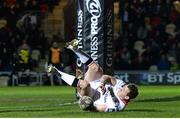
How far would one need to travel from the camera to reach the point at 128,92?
13.0 meters

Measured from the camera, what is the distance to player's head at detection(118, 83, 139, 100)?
1302 cm

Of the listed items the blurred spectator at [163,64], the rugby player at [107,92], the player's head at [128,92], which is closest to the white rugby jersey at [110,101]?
the rugby player at [107,92]

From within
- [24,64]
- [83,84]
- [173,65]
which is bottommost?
[173,65]

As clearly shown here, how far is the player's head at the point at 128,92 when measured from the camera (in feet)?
42.7

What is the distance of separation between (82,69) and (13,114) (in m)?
4.21

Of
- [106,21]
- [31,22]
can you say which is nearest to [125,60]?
[31,22]

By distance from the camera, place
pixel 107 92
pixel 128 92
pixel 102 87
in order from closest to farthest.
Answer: pixel 128 92 < pixel 107 92 < pixel 102 87

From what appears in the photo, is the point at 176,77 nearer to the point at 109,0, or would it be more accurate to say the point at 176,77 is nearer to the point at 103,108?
the point at 109,0

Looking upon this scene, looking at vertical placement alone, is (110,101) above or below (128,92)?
below

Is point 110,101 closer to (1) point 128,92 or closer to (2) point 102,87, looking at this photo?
(2) point 102,87

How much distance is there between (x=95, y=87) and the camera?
13445 millimetres

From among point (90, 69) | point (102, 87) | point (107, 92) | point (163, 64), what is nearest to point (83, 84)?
point (102, 87)

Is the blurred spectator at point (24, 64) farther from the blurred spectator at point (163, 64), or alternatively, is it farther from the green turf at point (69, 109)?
the green turf at point (69, 109)

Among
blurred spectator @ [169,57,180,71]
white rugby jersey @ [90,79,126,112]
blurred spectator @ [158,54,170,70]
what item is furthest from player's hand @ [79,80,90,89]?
blurred spectator @ [158,54,170,70]
